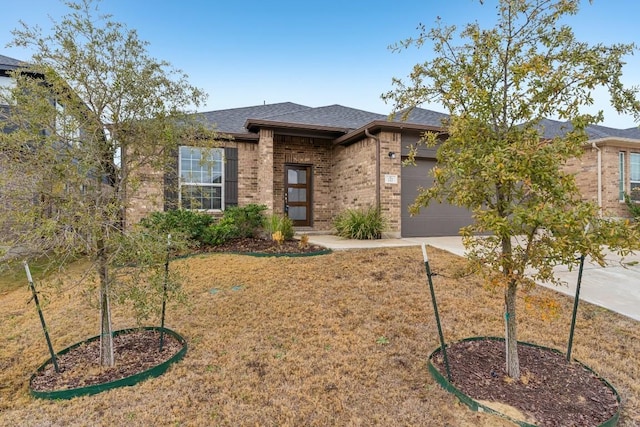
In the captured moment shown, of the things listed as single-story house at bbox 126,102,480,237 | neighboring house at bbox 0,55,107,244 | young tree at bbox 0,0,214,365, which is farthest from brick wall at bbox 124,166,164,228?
single-story house at bbox 126,102,480,237

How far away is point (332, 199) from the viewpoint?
36.1 ft

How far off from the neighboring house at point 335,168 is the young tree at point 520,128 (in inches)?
208

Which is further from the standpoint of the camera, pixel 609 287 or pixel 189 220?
pixel 189 220

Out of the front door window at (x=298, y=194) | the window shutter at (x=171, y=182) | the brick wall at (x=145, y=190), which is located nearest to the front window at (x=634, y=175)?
the front door window at (x=298, y=194)

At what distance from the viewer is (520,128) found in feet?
8.15

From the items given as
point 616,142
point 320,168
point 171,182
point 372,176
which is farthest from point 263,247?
point 616,142

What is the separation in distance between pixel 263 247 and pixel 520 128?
5730 mm

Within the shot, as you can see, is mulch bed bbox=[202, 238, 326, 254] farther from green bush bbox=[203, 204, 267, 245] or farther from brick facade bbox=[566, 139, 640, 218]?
brick facade bbox=[566, 139, 640, 218]

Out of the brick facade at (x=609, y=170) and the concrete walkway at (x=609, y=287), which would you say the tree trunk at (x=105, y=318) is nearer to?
the concrete walkway at (x=609, y=287)

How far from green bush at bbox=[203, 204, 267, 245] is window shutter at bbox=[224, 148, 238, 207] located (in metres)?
1.34

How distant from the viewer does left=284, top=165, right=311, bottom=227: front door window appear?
10648 millimetres

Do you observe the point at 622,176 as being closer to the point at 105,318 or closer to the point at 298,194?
the point at 298,194

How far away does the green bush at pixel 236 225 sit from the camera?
7.67 m

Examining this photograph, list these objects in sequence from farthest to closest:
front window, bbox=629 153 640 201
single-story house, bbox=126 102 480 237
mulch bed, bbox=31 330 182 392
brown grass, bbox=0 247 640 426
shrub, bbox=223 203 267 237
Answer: front window, bbox=629 153 640 201
single-story house, bbox=126 102 480 237
shrub, bbox=223 203 267 237
mulch bed, bbox=31 330 182 392
brown grass, bbox=0 247 640 426
